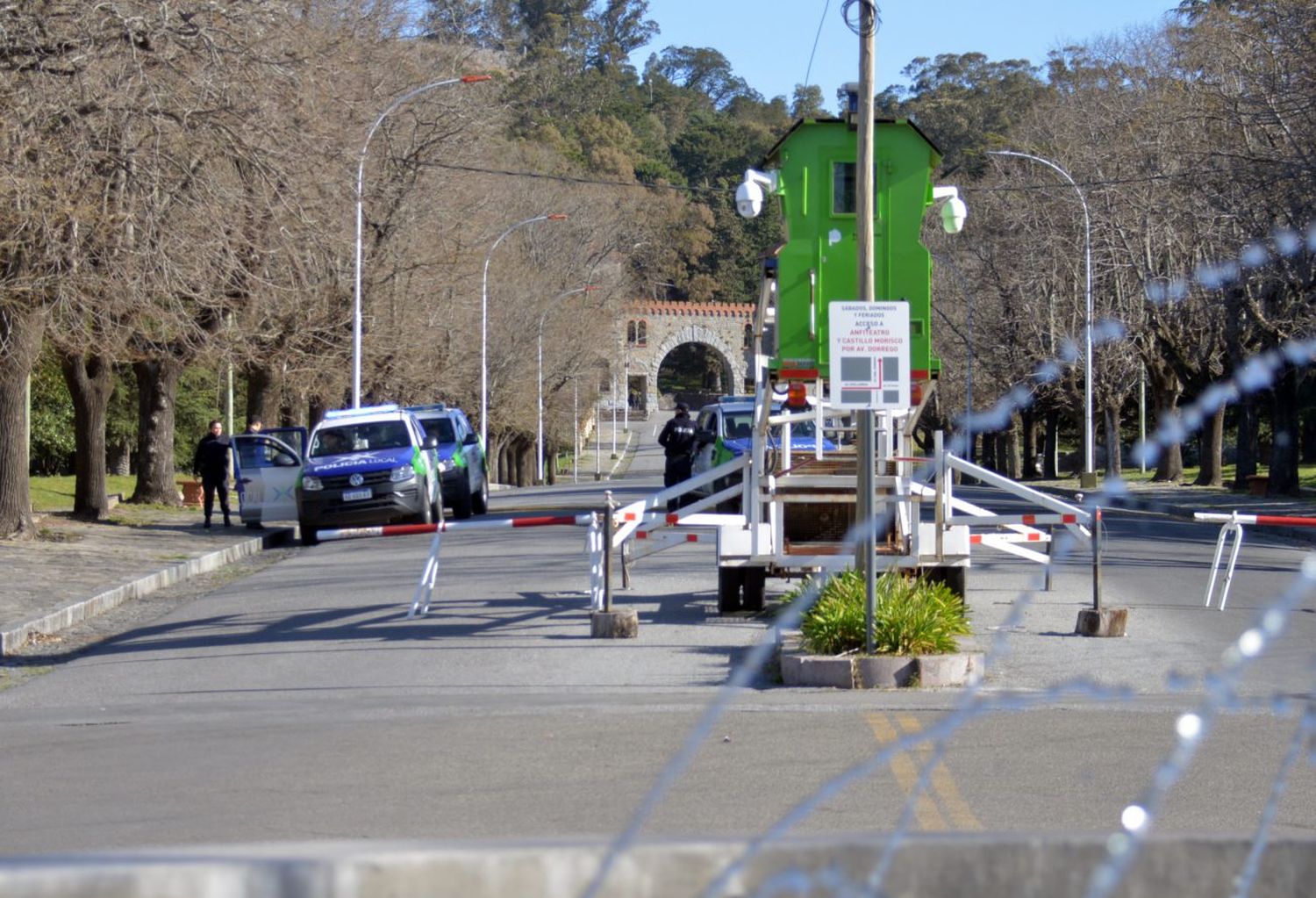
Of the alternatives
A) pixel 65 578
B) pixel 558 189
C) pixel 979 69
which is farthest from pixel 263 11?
pixel 979 69

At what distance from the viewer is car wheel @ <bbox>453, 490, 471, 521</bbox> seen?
29.8 meters

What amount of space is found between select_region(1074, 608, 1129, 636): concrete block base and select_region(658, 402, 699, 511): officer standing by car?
40.6 feet

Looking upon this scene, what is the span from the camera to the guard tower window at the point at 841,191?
14.0m

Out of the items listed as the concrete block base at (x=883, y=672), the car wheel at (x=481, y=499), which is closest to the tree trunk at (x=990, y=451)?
the car wheel at (x=481, y=499)

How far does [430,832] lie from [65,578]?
13205 mm

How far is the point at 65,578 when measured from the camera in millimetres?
18594

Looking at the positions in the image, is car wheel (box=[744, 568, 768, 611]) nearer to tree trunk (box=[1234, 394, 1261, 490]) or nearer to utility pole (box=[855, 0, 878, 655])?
utility pole (box=[855, 0, 878, 655])

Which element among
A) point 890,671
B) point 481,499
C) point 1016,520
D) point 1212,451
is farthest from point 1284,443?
point 890,671

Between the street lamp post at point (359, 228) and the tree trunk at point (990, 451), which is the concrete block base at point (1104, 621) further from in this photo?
the tree trunk at point (990, 451)

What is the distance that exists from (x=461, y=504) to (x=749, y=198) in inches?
701

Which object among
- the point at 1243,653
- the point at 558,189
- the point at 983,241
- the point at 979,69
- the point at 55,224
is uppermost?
the point at 979,69

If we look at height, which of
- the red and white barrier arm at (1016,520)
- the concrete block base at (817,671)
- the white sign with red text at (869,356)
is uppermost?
the white sign with red text at (869,356)

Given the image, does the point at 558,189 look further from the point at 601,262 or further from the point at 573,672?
the point at 573,672

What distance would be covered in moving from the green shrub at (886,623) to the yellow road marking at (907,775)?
152 centimetres
